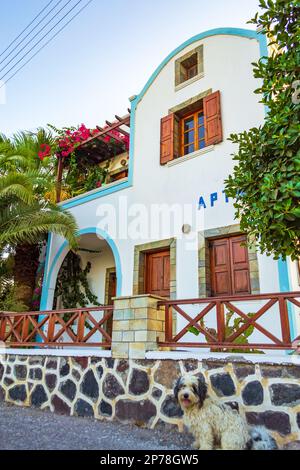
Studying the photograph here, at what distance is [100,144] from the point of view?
36.9 feet

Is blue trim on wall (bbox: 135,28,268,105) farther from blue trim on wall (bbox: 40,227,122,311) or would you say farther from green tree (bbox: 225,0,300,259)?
blue trim on wall (bbox: 40,227,122,311)

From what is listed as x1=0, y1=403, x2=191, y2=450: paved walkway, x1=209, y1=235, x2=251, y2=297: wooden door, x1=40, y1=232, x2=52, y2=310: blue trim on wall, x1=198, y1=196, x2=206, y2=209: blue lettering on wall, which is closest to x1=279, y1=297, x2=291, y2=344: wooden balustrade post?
x1=0, y1=403, x2=191, y2=450: paved walkway

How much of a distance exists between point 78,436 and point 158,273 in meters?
4.16

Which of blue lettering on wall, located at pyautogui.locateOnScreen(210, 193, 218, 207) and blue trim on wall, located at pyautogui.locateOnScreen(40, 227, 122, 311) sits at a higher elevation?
blue lettering on wall, located at pyautogui.locateOnScreen(210, 193, 218, 207)

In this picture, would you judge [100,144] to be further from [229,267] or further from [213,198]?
[229,267]

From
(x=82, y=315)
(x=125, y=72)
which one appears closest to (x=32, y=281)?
(x=82, y=315)

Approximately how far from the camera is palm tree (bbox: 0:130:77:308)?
7902mm

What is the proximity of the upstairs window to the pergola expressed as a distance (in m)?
1.86

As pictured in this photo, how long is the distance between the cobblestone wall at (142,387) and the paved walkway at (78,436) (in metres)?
0.20

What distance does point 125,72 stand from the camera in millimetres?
7770

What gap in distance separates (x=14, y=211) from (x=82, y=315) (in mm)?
3751

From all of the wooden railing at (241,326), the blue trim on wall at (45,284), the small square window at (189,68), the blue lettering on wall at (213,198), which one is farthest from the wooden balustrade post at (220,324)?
the small square window at (189,68)

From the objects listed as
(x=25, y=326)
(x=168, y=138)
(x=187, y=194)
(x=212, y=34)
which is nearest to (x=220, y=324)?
(x=187, y=194)
